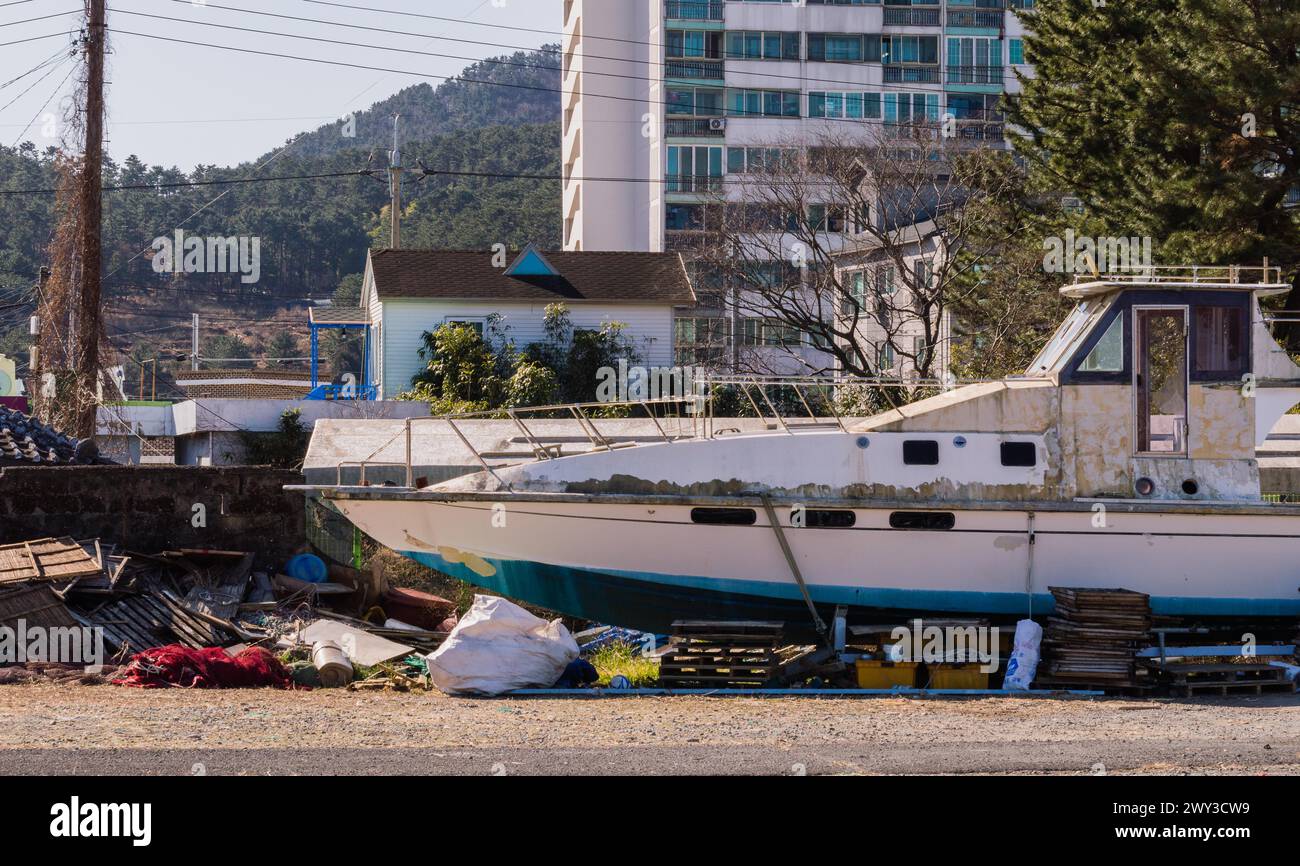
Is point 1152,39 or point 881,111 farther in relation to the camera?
point 881,111

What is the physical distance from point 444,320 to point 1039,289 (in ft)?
46.3

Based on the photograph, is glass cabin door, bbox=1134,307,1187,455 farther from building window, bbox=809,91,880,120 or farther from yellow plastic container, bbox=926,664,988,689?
building window, bbox=809,91,880,120

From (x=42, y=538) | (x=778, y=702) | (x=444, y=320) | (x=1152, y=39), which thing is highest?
(x=1152, y=39)

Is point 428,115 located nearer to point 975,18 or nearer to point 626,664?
point 975,18

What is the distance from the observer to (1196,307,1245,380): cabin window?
15.1m

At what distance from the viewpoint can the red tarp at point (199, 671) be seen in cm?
1330

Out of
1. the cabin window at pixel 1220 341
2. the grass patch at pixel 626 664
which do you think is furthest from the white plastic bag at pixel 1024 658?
the grass patch at pixel 626 664

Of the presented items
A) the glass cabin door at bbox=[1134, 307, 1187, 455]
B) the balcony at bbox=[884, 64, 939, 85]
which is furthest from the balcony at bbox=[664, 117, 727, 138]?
the glass cabin door at bbox=[1134, 307, 1187, 455]

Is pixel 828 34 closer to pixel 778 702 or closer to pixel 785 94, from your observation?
pixel 785 94

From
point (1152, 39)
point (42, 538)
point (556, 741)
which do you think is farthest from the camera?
point (1152, 39)

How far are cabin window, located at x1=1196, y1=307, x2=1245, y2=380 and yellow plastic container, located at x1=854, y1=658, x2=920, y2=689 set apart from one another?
14.6 feet

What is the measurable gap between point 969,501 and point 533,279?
22.9m
